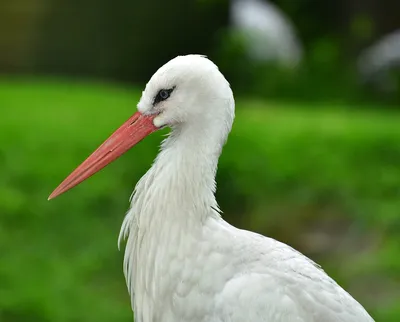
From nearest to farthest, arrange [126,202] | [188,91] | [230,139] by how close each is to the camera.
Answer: [188,91], [126,202], [230,139]

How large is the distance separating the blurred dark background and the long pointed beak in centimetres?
210

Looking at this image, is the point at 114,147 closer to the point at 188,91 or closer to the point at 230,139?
the point at 188,91

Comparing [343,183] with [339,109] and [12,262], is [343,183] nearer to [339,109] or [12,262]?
[12,262]

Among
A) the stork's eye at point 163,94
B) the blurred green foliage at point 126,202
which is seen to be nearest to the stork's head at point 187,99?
the stork's eye at point 163,94

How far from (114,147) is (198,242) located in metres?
0.39

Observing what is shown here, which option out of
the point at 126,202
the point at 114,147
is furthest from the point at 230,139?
the point at 114,147

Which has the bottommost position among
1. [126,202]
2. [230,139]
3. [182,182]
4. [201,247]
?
[201,247]

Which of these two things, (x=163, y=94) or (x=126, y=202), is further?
(x=126, y=202)

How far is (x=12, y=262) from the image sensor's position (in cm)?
563

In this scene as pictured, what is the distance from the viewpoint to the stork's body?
2979 millimetres

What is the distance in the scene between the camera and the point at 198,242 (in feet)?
10.2

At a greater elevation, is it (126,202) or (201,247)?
(126,202)

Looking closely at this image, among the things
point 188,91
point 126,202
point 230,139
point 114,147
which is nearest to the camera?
point 188,91

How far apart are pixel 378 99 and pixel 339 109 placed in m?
1.17
